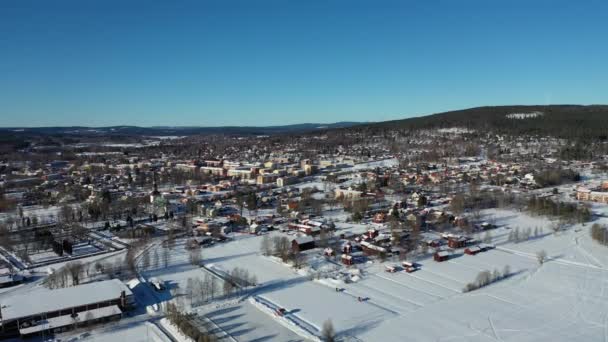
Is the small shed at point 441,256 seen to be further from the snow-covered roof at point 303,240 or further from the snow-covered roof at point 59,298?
the snow-covered roof at point 59,298

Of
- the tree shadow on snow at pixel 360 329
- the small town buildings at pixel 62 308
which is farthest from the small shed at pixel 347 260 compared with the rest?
the small town buildings at pixel 62 308

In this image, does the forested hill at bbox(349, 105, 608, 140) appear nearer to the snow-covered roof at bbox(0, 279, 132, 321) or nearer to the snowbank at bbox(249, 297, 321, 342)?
the snowbank at bbox(249, 297, 321, 342)

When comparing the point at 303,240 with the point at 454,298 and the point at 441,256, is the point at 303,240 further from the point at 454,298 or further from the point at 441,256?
the point at 454,298

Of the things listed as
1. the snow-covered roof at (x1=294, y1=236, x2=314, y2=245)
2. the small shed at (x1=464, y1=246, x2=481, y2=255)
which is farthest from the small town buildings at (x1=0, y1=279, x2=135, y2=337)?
the small shed at (x1=464, y1=246, x2=481, y2=255)

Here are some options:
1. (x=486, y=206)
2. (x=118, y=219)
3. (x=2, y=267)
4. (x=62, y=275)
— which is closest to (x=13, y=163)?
(x=118, y=219)

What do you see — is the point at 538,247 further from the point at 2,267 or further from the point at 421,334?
the point at 2,267

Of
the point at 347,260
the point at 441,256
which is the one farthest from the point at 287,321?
the point at 441,256
